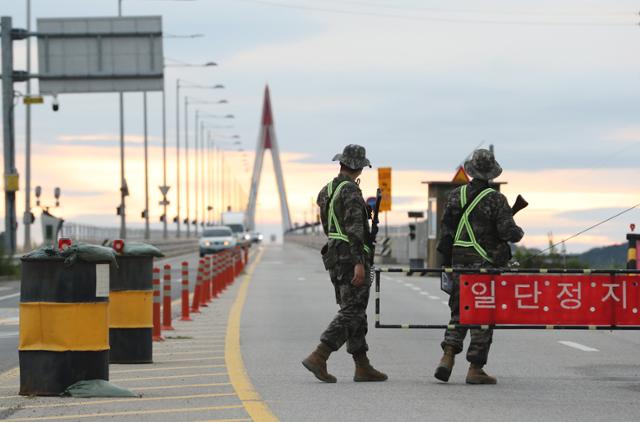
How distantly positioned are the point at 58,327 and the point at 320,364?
213cm

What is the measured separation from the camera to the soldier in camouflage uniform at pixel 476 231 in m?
12.3

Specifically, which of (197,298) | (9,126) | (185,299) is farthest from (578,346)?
(9,126)

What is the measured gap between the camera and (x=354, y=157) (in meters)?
12.4

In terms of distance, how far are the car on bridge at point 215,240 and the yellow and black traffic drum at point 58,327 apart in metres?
64.1

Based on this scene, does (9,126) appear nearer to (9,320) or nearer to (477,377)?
(9,320)

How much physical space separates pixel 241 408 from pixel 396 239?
2082 inches

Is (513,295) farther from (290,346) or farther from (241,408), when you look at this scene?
(290,346)

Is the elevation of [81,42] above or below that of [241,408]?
above

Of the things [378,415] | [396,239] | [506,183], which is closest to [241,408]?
[378,415]

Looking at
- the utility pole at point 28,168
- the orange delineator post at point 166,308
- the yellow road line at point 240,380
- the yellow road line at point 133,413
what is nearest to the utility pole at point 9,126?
Answer: the utility pole at point 28,168

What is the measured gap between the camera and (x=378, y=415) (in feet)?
32.3

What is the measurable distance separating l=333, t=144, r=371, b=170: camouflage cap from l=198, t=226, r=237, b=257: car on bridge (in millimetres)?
63331

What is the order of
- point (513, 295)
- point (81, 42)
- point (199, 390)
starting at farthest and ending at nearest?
point (81, 42) → point (513, 295) → point (199, 390)

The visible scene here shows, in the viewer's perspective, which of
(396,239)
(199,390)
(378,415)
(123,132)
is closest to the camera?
(378,415)
